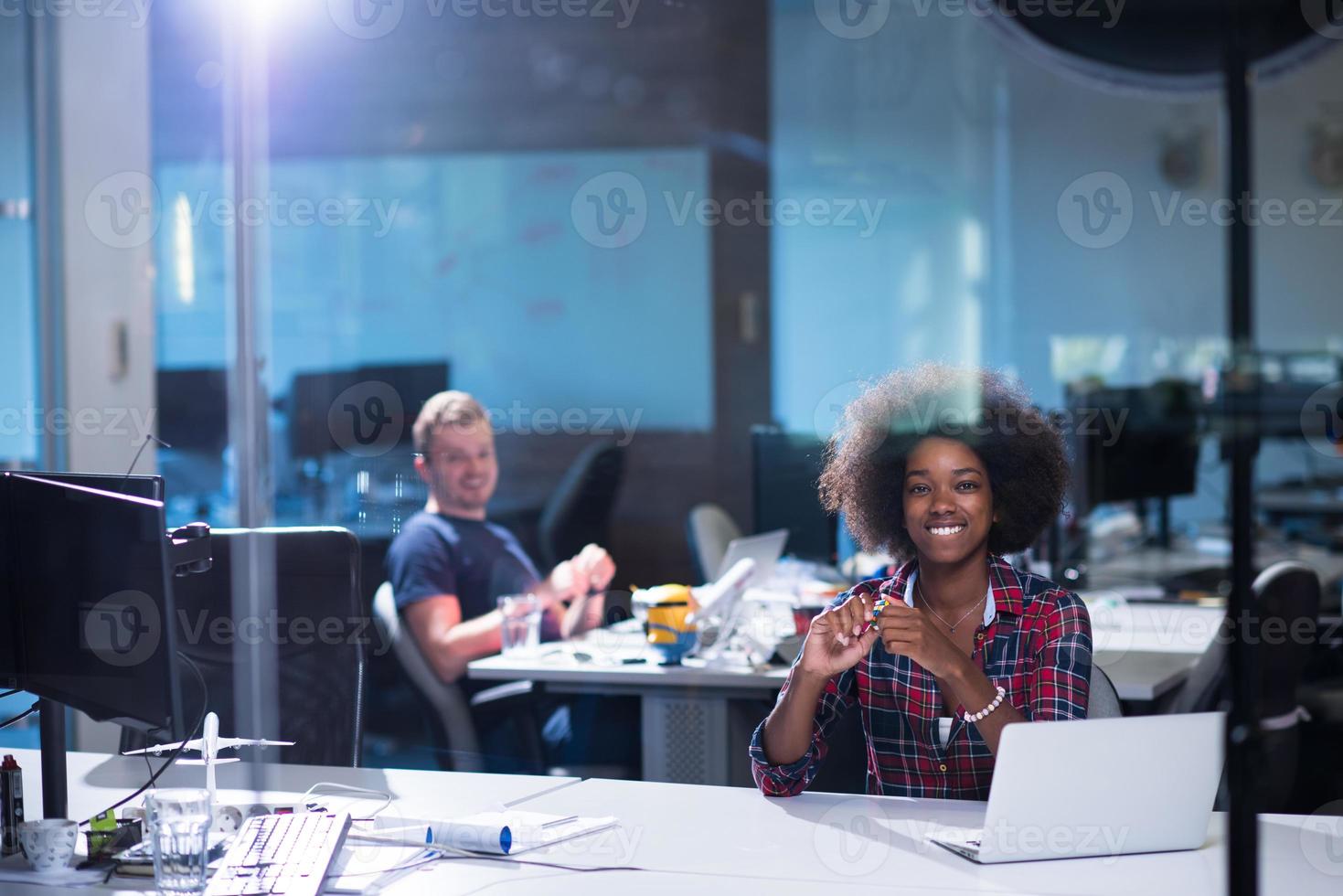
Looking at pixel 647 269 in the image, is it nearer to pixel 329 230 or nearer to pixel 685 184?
pixel 685 184

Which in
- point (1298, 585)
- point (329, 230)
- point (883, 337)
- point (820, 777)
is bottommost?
point (820, 777)

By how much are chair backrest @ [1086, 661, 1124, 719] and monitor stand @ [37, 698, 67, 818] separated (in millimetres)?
1423

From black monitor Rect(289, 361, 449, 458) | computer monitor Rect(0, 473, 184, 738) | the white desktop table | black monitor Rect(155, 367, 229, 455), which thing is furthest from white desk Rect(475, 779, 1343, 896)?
black monitor Rect(289, 361, 449, 458)

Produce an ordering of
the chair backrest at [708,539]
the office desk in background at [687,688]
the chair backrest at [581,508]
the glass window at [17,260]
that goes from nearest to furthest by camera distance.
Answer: the office desk in background at [687,688], the glass window at [17,260], the chair backrest at [708,539], the chair backrest at [581,508]

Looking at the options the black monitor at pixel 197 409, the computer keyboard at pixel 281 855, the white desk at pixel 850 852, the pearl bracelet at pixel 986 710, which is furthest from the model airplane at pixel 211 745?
the black monitor at pixel 197 409

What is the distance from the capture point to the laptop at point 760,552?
10.9 ft

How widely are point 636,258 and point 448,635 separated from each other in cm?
270

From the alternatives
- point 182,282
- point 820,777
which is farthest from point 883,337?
point 820,777

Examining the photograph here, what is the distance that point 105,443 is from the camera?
11.6 ft

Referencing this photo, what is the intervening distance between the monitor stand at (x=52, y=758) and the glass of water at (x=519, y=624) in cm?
139

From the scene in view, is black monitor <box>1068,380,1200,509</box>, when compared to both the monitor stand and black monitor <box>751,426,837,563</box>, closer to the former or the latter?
black monitor <box>751,426,837,563</box>

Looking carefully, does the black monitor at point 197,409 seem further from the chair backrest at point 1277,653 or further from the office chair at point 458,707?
the chair backrest at point 1277,653

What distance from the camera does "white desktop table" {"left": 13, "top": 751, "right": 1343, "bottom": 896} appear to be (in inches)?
58.3

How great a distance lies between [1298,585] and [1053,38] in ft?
4.24
